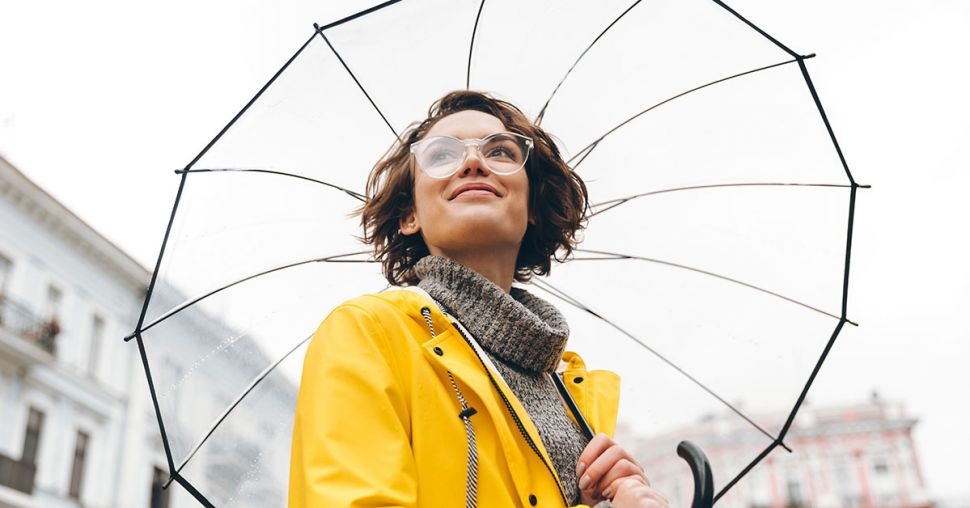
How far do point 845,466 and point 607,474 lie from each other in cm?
4042

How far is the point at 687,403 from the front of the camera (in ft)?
8.33

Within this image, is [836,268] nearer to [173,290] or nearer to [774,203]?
[774,203]

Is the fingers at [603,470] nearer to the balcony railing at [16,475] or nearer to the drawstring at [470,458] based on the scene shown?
the drawstring at [470,458]

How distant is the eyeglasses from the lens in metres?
2.04

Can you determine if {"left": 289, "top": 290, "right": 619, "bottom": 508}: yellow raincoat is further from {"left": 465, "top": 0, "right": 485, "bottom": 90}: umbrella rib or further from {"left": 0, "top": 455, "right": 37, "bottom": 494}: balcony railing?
{"left": 0, "top": 455, "right": 37, "bottom": 494}: balcony railing

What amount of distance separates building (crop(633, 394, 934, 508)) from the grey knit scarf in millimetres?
37460

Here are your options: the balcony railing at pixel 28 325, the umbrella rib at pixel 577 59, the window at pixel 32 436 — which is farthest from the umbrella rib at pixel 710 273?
the window at pixel 32 436

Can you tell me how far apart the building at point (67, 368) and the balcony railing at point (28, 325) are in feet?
0.06

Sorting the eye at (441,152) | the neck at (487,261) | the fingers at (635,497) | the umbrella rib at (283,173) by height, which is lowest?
the fingers at (635,497)

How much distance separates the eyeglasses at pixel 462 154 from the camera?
2039 mm

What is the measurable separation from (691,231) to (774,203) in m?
0.24

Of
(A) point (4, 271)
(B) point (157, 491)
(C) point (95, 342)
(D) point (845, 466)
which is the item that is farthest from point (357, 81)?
(D) point (845, 466)

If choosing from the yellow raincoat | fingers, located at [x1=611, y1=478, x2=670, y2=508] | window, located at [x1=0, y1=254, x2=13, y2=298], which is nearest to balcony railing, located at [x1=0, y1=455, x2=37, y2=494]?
window, located at [x1=0, y1=254, x2=13, y2=298]

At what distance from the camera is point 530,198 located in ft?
7.68
